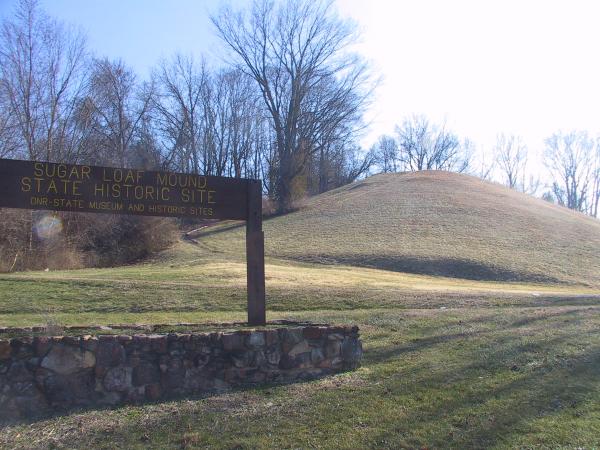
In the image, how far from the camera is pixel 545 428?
4797mm

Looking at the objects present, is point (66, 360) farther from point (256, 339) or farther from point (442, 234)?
point (442, 234)

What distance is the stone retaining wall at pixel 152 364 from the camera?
513 cm

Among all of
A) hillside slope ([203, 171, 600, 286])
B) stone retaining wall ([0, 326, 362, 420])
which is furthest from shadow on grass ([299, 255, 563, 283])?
stone retaining wall ([0, 326, 362, 420])

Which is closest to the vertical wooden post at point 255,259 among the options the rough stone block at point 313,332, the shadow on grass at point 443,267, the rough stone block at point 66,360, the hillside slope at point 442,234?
the rough stone block at point 313,332

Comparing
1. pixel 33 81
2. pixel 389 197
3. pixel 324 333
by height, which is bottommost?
pixel 324 333

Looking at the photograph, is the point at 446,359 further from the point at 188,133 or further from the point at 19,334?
the point at 188,133

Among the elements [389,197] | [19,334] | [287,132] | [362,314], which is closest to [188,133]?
[287,132]

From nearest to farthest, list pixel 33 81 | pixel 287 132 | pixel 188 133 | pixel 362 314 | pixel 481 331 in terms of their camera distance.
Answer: pixel 481 331 < pixel 362 314 < pixel 33 81 < pixel 287 132 < pixel 188 133

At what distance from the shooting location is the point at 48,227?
23.2m

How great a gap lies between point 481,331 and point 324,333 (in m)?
3.06

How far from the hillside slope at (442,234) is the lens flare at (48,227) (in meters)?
9.65

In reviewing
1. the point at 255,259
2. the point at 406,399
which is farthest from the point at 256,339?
the point at 255,259

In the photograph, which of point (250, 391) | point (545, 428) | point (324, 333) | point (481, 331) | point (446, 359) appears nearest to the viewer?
point (545, 428)

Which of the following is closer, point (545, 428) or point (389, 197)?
point (545, 428)
